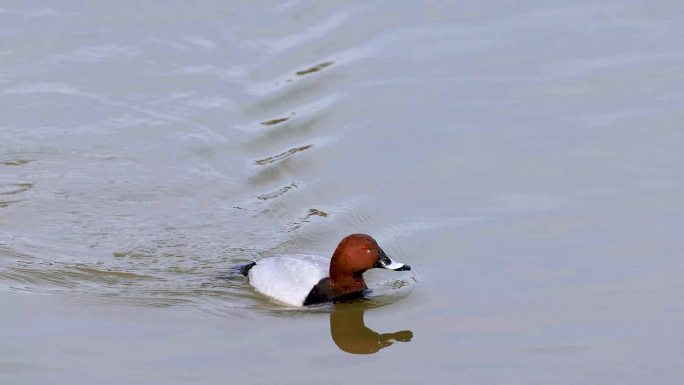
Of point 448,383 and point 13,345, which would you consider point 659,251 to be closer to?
point 448,383

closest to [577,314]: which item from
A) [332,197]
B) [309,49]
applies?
[332,197]

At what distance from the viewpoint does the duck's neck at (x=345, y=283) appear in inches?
371

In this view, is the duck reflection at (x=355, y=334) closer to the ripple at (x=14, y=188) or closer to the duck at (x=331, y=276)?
the duck at (x=331, y=276)

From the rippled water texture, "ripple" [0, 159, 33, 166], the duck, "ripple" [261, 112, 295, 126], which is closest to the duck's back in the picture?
the duck

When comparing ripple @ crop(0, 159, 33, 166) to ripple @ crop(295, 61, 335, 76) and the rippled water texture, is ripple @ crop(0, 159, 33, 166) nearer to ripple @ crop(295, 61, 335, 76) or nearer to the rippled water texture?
the rippled water texture

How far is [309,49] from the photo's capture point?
14.2m

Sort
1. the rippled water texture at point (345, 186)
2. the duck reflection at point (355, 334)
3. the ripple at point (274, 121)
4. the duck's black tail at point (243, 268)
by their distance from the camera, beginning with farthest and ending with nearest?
the ripple at point (274, 121) < the duck's black tail at point (243, 268) < the duck reflection at point (355, 334) < the rippled water texture at point (345, 186)

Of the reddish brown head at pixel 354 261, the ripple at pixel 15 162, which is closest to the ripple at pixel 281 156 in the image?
the ripple at pixel 15 162

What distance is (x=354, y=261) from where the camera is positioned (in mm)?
9344

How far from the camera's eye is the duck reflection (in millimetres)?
8438

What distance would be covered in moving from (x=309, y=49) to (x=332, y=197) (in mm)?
3520

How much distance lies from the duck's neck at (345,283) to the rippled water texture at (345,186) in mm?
193

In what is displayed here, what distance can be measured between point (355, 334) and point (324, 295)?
792mm

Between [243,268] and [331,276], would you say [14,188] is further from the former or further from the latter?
[331,276]
